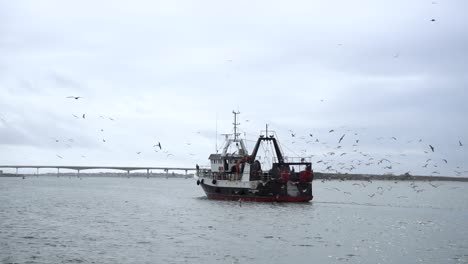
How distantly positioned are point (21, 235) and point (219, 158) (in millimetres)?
38676

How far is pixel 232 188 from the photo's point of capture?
222 feet

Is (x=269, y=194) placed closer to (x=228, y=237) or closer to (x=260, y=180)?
(x=260, y=180)

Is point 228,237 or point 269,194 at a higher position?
point 269,194

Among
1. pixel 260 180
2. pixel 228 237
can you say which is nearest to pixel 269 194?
pixel 260 180

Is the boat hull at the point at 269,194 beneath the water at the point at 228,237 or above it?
above

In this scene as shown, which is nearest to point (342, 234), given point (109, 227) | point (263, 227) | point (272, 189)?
point (263, 227)

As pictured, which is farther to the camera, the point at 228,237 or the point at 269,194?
the point at 269,194

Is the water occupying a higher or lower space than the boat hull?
lower

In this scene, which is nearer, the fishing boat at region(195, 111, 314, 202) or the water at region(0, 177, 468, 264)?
the water at region(0, 177, 468, 264)

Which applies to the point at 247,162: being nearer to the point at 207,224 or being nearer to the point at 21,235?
the point at 207,224

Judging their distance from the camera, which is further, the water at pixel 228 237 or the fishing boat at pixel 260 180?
the fishing boat at pixel 260 180

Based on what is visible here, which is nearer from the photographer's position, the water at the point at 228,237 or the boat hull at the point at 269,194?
the water at the point at 228,237

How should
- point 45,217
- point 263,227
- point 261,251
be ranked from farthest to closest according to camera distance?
1. point 45,217
2. point 263,227
3. point 261,251

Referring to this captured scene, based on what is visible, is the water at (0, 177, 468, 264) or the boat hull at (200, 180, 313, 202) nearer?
the water at (0, 177, 468, 264)
